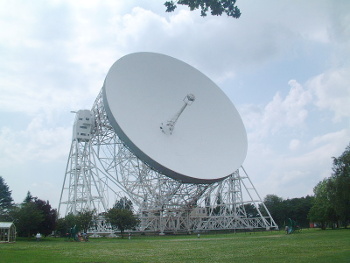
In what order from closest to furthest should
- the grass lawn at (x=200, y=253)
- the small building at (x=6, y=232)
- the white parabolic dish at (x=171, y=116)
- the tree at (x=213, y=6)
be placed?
1. the tree at (x=213, y=6)
2. the grass lawn at (x=200, y=253)
3. the small building at (x=6, y=232)
4. the white parabolic dish at (x=171, y=116)

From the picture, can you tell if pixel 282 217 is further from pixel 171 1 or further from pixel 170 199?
pixel 171 1

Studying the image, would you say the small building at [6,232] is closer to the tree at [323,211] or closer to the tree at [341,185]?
the tree at [341,185]

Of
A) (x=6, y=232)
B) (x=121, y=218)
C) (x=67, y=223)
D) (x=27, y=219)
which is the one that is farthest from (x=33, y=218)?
(x=121, y=218)

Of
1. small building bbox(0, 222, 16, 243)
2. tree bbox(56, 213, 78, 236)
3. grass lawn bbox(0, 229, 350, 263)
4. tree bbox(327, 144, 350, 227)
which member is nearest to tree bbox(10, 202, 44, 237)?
tree bbox(56, 213, 78, 236)

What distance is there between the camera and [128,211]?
4288 cm

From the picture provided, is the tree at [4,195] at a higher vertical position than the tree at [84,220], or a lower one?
higher

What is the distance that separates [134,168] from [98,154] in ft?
18.0

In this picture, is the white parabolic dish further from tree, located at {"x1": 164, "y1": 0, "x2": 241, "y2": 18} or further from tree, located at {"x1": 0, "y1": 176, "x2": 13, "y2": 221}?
tree, located at {"x1": 0, "y1": 176, "x2": 13, "y2": 221}

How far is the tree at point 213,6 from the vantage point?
9.98 metres

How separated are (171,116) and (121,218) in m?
13.1

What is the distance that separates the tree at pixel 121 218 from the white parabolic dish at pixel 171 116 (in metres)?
8.98

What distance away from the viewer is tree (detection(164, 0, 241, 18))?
998 centimetres

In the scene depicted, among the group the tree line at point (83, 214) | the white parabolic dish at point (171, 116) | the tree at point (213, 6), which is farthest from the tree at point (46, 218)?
the tree at point (213, 6)

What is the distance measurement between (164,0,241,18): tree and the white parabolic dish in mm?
24933
